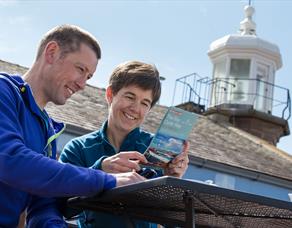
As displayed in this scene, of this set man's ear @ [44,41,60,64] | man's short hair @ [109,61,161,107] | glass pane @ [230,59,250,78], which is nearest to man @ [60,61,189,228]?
man's short hair @ [109,61,161,107]

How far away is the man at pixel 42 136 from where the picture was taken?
2039mm

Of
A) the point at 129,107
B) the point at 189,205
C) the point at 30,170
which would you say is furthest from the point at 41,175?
the point at 129,107

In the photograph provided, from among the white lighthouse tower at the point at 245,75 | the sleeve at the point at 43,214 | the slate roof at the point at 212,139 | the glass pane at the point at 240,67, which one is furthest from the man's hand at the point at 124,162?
the glass pane at the point at 240,67

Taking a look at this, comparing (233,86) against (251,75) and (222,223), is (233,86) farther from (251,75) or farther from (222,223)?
(222,223)

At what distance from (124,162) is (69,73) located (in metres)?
0.44

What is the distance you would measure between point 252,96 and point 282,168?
6470 millimetres

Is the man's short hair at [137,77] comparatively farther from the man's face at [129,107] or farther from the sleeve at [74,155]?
the sleeve at [74,155]

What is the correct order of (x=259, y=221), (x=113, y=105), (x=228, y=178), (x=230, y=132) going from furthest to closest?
(x=230, y=132)
(x=228, y=178)
(x=113, y=105)
(x=259, y=221)

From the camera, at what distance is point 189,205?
1.91 metres

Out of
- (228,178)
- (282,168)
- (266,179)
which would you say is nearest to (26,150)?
(228,178)

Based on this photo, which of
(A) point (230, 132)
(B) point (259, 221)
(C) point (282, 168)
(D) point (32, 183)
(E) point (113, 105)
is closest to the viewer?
Answer: (D) point (32, 183)

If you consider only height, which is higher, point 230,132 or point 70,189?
point 230,132

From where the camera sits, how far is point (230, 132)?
16000mm

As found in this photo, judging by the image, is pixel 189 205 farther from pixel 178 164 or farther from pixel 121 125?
pixel 121 125
